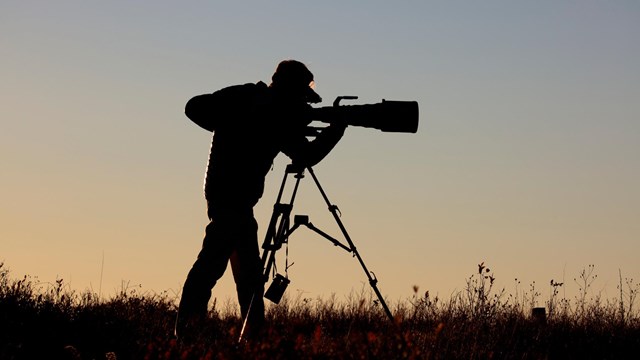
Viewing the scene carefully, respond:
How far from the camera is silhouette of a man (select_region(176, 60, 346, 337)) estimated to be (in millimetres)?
7770

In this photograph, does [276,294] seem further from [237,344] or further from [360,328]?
[360,328]

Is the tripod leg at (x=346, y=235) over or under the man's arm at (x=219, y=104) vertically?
under

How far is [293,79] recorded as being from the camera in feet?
25.6

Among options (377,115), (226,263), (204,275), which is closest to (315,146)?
(377,115)

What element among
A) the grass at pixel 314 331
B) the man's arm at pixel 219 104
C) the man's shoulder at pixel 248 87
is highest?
the man's shoulder at pixel 248 87

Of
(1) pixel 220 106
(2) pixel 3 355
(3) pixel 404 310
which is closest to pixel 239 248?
(1) pixel 220 106

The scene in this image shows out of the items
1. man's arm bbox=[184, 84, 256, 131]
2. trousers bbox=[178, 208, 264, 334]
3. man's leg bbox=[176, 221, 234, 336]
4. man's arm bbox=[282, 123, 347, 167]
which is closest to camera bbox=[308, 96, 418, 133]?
man's arm bbox=[282, 123, 347, 167]

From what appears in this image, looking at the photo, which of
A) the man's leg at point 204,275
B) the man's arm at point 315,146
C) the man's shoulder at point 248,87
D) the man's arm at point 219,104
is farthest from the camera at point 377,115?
the man's leg at point 204,275

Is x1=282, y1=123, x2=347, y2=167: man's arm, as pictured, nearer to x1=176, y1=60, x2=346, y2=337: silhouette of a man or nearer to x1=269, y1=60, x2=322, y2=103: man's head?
x1=176, y1=60, x2=346, y2=337: silhouette of a man

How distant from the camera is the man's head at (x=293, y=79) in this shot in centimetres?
779

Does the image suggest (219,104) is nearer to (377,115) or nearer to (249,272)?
(377,115)

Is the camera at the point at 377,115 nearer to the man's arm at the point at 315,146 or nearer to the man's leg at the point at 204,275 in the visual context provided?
the man's arm at the point at 315,146

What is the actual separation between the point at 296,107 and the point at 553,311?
490cm

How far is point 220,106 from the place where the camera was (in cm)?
782
